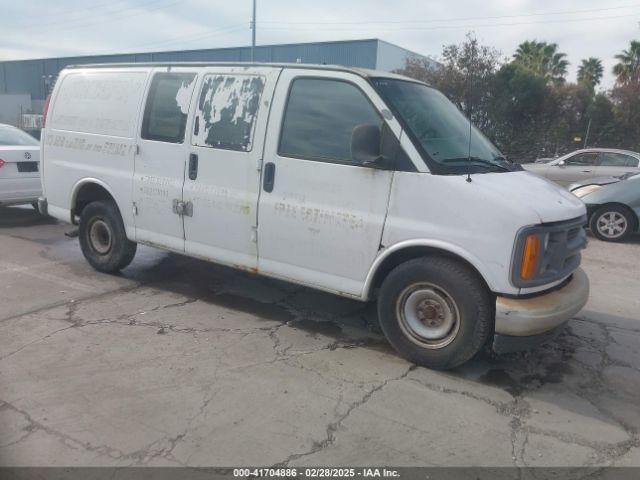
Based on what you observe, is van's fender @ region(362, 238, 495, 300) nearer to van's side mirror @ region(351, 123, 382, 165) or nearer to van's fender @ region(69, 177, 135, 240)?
van's side mirror @ region(351, 123, 382, 165)

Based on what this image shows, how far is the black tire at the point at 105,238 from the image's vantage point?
574 centimetres

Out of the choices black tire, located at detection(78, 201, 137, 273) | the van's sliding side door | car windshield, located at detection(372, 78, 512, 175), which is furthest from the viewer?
black tire, located at detection(78, 201, 137, 273)

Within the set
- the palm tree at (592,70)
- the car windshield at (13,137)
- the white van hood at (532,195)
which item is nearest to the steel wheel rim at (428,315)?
the white van hood at (532,195)

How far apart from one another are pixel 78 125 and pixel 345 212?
135 inches

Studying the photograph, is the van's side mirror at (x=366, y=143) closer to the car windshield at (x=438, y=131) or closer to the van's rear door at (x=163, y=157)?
the car windshield at (x=438, y=131)

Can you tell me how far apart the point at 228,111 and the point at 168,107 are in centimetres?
78

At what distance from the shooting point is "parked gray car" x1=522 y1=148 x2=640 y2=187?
12945 millimetres

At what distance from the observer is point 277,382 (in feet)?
12.3

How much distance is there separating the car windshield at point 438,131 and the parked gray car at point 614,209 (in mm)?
5479

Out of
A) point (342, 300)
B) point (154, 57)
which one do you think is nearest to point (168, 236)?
point (342, 300)

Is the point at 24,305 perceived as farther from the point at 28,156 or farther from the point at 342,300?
the point at 28,156

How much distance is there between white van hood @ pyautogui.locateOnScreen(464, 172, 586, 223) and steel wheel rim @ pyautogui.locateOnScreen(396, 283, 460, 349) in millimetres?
786

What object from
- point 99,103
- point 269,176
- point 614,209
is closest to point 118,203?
point 99,103

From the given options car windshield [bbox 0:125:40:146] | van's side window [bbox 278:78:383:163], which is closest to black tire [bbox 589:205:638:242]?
van's side window [bbox 278:78:383:163]
